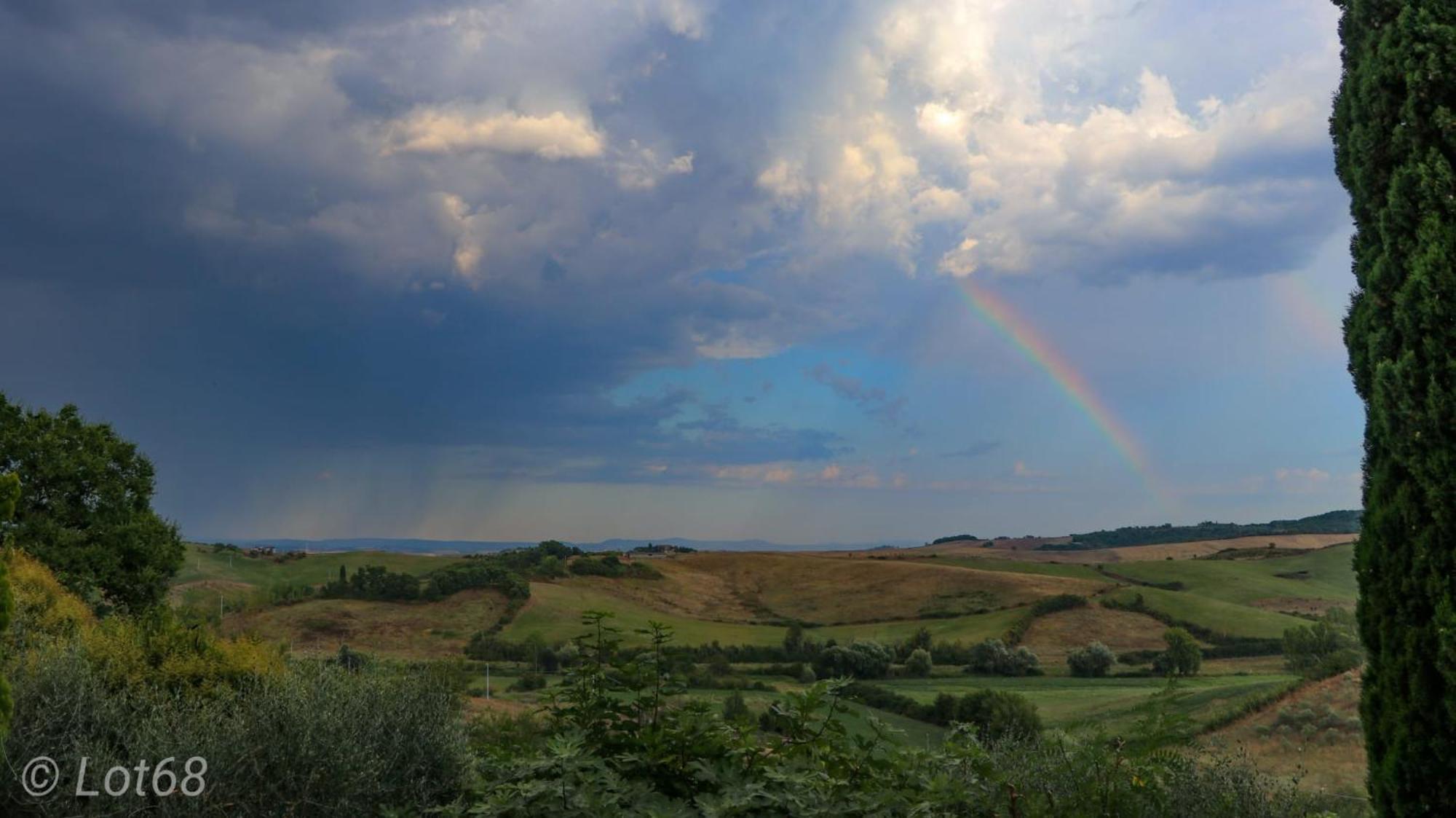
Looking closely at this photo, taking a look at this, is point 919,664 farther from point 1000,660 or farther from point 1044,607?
point 1044,607

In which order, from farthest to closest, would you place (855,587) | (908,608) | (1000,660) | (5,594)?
(855,587) < (908,608) < (1000,660) < (5,594)

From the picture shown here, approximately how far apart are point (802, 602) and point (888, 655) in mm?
11672

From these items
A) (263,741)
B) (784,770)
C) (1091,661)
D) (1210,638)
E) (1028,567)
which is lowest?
(1210,638)

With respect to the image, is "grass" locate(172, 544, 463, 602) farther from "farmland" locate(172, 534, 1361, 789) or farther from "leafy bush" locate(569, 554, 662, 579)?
"leafy bush" locate(569, 554, 662, 579)

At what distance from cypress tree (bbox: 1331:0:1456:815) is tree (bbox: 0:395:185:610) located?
1799 cm

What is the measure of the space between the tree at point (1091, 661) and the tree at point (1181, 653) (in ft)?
4.35

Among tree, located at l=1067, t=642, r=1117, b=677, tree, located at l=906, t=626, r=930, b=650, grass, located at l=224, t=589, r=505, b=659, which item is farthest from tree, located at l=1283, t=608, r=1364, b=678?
grass, located at l=224, t=589, r=505, b=659

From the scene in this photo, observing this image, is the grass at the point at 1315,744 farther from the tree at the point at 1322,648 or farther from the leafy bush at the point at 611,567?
the leafy bush at the point at 611,567

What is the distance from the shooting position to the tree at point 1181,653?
25297mm

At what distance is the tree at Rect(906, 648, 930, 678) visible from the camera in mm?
23422

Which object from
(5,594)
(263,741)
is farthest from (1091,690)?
(5,594)

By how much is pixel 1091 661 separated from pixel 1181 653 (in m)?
3.41

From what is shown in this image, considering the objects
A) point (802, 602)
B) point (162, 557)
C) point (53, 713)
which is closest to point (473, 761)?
point (53, 713)

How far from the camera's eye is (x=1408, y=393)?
4.47m
